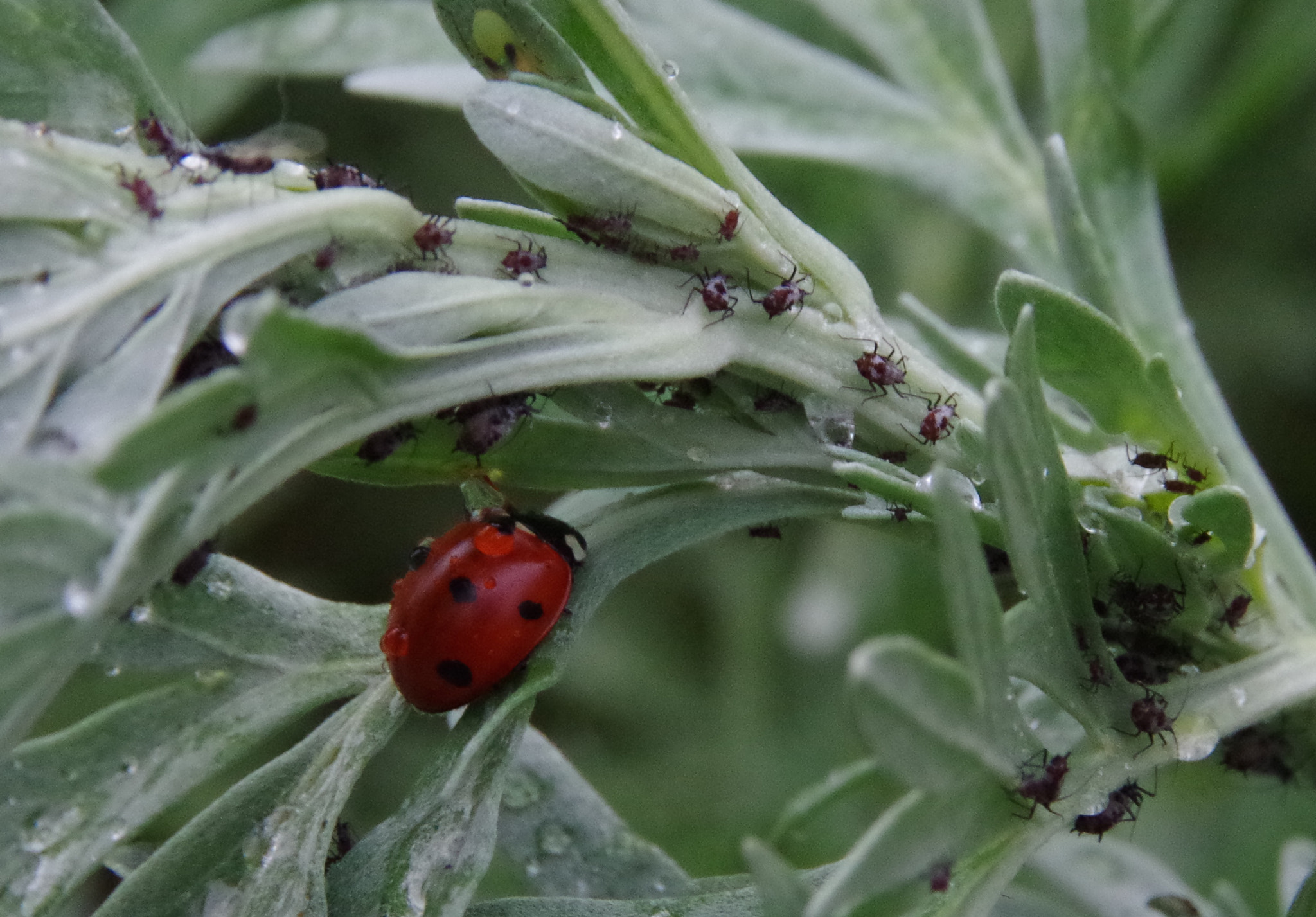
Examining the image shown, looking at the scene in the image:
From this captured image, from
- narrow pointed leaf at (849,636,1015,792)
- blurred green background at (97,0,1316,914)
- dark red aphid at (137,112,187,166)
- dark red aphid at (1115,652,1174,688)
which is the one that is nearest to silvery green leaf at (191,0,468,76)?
blurred green background at (97,0,1316,914)

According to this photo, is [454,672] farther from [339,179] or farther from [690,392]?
[339,179]

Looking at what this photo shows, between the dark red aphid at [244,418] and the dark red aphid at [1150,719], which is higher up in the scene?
the dark red aphid at [244,418]

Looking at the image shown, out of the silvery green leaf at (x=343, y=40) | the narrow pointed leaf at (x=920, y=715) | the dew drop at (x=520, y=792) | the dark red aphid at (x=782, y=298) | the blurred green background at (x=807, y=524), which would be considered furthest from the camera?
the blurred green background at (x=807, y=524)

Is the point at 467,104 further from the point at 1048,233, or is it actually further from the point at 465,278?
the point at 1048,233

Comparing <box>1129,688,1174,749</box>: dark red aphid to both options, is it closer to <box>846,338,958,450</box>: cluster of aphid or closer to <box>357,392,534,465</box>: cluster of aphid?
<box>846,338,958,450</box>: cluster of aphid

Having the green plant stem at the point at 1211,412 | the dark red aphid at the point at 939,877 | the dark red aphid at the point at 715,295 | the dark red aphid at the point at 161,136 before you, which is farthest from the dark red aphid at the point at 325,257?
the green plant stem at the point at 1211,412

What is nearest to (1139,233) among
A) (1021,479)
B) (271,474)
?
(1021,479)

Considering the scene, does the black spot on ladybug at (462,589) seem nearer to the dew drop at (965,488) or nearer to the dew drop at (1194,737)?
the dew drop at (965,488)
